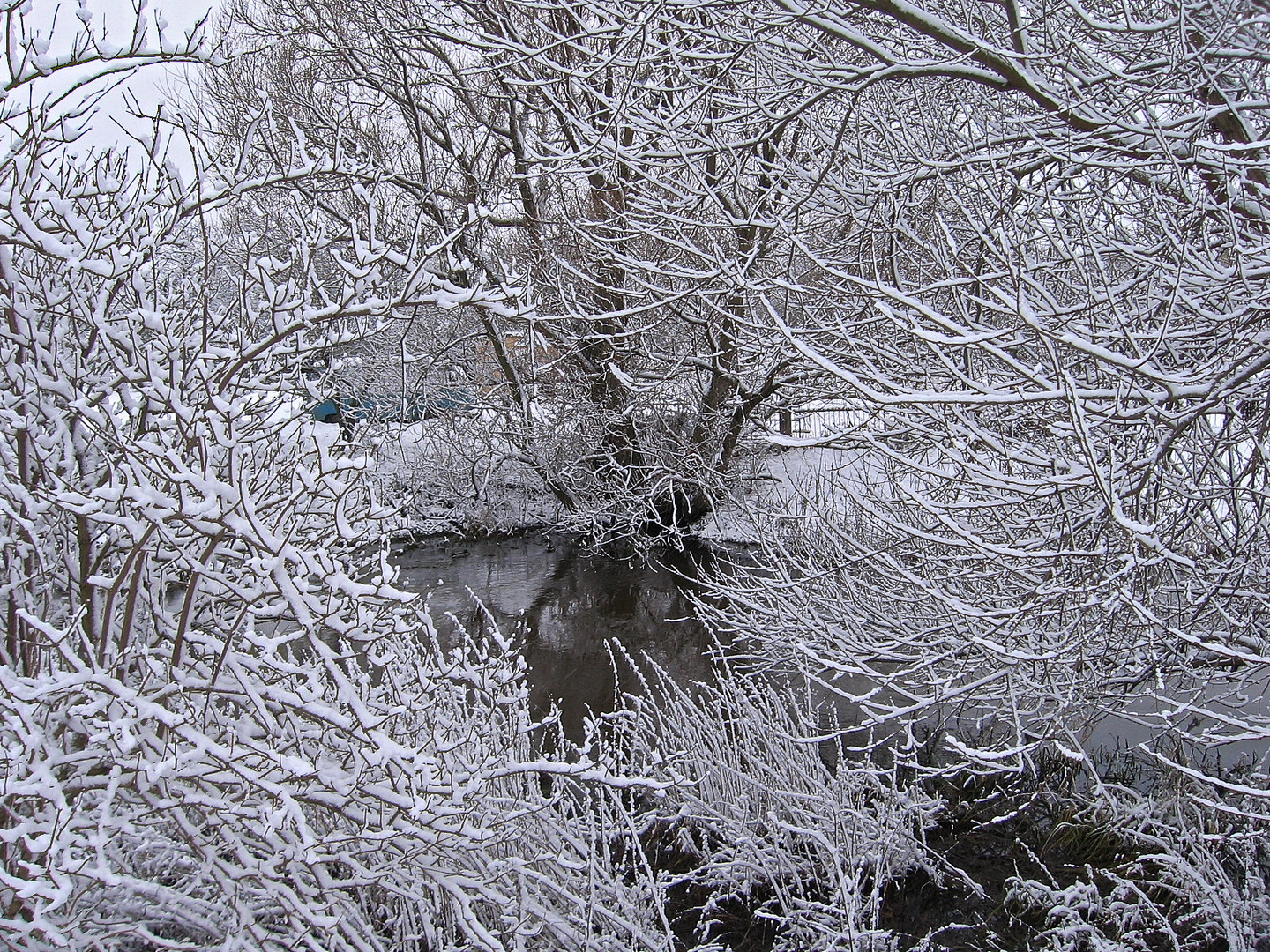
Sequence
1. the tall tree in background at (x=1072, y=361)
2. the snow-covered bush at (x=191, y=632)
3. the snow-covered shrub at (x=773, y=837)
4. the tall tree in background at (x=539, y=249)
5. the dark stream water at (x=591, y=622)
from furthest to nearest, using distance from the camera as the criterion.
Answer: the tall tree in background at (x=539, y=249) → the dark stream water at (x=591, y=622) → the snow-covered shrub at (x=773, y=837) → the tall tree in background at (x=1072, y=361) → the snow-covered bush at (x=191, y=632)

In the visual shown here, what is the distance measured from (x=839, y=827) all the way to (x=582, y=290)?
8563 millimetres

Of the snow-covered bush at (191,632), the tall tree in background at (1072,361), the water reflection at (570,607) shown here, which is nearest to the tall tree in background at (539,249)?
the water reflection at (570,607)

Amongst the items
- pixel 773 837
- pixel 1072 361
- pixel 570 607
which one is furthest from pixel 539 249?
pixel 773 837

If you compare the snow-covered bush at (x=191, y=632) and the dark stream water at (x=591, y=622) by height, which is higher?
the snow-covered bush at (x=191, y=632)

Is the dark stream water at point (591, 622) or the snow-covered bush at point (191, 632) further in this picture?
the dark stream water at point (591, 622)

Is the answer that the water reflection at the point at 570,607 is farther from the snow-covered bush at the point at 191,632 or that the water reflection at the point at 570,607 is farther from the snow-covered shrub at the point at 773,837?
the snow-covered bush at the point at 191,632

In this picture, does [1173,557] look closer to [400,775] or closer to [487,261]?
[400,775]

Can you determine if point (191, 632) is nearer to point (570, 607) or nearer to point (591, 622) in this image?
point (591, 622)

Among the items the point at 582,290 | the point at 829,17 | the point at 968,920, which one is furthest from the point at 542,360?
the point at 968,920

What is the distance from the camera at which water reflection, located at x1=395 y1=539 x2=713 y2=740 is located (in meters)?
8.05

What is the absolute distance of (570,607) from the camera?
10438mm

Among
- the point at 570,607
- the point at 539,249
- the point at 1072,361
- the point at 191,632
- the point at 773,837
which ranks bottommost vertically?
the point at 570,607

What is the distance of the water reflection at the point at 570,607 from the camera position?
805 cm

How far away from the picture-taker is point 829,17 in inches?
157
